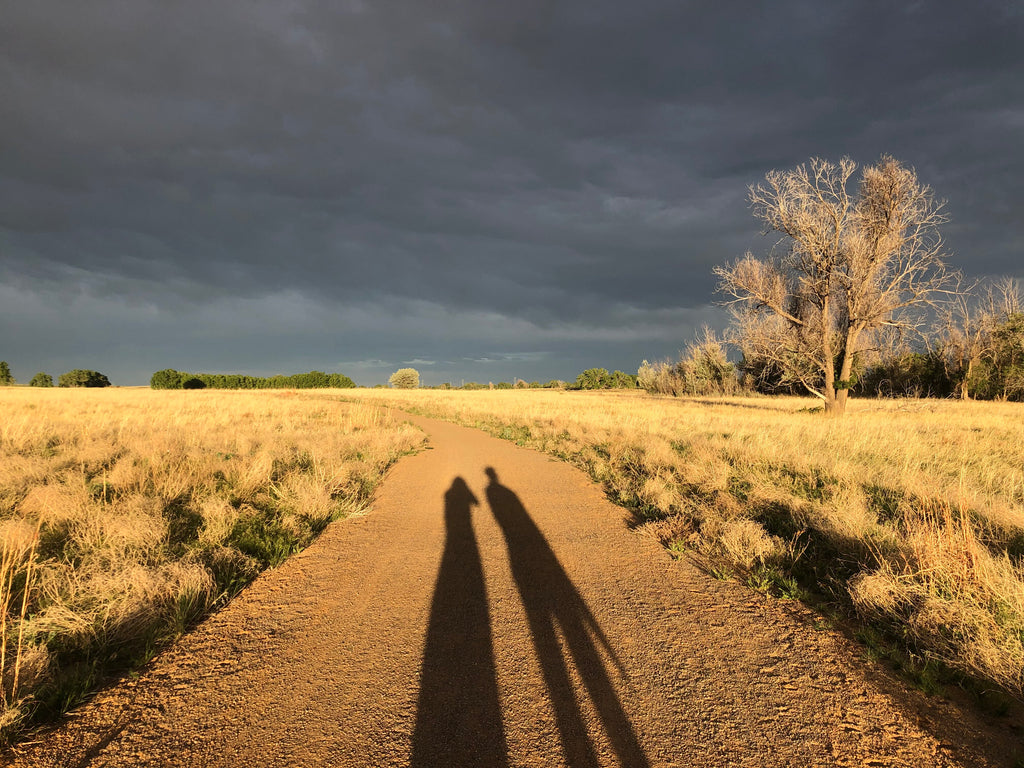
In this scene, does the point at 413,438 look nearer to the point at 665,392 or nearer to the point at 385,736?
the point at 385,736

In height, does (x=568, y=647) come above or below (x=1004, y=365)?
below

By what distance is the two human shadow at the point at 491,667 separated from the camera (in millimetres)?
2721

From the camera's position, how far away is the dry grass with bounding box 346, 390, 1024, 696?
3812 millimetres

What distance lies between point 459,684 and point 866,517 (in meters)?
6.09

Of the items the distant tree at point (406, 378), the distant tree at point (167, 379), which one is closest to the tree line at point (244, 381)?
the distant tree at point (167, 379)

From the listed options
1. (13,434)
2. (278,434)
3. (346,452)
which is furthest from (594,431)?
(13,434)

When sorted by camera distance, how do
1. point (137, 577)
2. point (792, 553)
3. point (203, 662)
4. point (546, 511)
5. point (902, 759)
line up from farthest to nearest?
point (546, 511) → point (792, 553) → point (137, 577) → point (203, 662) → point (902, 759)

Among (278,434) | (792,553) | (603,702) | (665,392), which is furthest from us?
(665,392)

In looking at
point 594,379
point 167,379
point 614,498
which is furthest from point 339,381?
point 614,498

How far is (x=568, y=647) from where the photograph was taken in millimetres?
3764

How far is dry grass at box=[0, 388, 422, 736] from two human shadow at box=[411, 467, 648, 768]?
2391 millimetres

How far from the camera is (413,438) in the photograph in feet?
49.8

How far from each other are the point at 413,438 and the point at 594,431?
6.56 metres

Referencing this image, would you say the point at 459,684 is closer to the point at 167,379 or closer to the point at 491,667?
the point at 491,667
